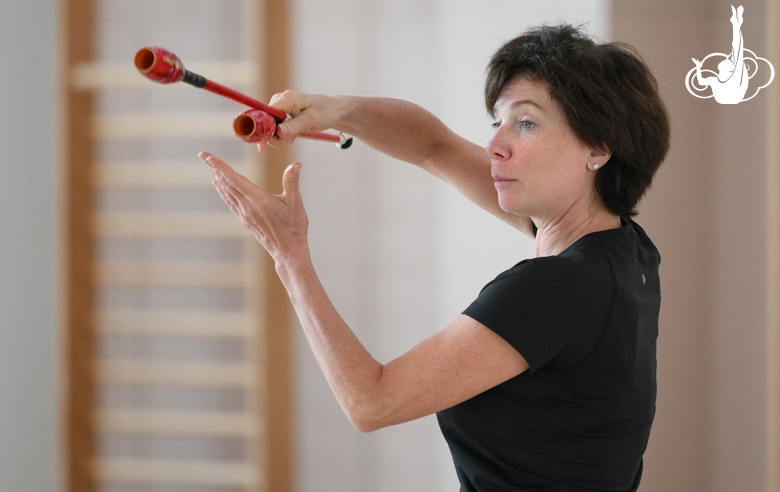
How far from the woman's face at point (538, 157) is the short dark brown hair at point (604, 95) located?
0.8 inches

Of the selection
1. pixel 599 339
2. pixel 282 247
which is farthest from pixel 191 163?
pixel 599 339

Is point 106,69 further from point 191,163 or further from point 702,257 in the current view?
point 702,257

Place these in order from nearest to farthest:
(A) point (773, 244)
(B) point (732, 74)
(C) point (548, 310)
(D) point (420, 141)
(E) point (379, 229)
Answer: (C) point (548, 310)
(D) point (420, 141)
(A) point (773, 244)
(B) point (732, 74)
(E) point (379, 229)

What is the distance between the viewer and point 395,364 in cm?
103

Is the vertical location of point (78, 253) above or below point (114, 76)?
below

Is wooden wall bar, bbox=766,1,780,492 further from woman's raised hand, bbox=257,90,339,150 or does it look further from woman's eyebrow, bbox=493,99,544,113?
woman's raised hand, bbox=257,90,339,150

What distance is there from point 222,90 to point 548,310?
0.56m

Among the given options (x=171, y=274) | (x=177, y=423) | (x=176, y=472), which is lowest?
(x=176, y=472)

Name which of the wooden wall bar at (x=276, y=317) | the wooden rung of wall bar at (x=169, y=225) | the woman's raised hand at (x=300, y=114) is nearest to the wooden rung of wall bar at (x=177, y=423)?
the wooden wall bar at (x=276, y=317)

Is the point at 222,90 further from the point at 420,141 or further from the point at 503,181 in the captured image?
the point at 420,141

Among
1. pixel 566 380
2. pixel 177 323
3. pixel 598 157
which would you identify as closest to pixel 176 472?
pixel 177 323

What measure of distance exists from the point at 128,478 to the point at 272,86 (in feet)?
4.91

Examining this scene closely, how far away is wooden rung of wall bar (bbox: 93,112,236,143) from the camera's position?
2.38 metres

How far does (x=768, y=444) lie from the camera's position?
2.11 meters
